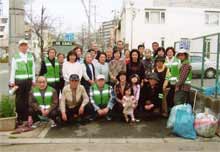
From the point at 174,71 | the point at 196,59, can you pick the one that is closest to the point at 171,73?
the point at 174,71

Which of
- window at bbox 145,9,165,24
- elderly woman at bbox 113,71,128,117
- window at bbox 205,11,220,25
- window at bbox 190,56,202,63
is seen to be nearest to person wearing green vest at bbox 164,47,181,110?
elderly woman at bbox 113,71,128,117

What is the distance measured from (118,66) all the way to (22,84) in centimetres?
246

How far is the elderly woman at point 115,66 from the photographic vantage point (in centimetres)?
970

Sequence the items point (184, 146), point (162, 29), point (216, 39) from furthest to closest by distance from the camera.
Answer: point (162, 29) → point (216, 39) → point (184, 146)

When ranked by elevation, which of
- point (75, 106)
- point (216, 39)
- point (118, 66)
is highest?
point (216, 39)

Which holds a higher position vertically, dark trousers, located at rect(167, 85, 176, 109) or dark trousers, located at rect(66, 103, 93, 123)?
dark trousers, located at rect(167, 85, 176, 109)

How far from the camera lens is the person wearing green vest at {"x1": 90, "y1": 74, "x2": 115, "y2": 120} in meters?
9.09

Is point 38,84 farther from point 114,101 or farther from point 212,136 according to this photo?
point 212,136

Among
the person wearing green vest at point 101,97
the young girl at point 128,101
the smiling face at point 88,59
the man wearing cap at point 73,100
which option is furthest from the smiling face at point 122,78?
the smiling face at point 88,59

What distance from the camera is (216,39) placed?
918 centimetres

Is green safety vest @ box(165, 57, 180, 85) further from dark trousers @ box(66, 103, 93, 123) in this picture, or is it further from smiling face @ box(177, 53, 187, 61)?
dark trousers @ box(66, 103, 93, 123)

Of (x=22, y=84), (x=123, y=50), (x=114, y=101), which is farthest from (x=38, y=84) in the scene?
(x=123, y=50)

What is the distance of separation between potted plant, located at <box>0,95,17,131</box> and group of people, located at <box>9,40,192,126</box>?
0.37 meters

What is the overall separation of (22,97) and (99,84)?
185cm
